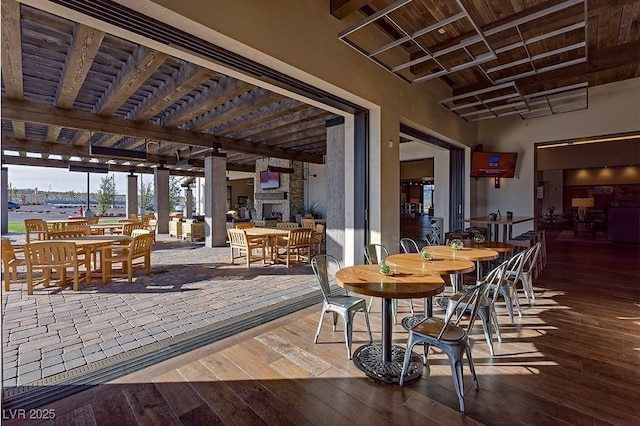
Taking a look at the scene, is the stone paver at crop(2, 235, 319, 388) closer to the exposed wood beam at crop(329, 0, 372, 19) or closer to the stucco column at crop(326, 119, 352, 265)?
the stucco column at crop(326, 119, 352, 265)

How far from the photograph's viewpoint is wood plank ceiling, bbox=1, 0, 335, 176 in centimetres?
371

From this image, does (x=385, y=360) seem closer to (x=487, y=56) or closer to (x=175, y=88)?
(x=487, y=56)

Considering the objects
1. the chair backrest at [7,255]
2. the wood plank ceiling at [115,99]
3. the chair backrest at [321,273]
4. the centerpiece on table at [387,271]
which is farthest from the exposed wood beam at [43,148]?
the centerpiece on table at [387,271]

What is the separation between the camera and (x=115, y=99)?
17.0 ft

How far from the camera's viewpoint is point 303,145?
32.2ft

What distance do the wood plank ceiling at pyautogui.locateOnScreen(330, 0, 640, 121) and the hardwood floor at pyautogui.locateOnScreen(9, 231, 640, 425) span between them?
3162 millimetres

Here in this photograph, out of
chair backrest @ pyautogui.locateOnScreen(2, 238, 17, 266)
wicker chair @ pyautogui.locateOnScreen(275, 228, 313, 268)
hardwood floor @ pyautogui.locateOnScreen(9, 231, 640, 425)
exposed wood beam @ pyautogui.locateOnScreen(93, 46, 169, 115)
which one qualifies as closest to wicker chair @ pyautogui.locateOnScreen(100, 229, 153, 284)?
chair backrest @ pyautogui.locateOnScreen(2, 238, 17, 266)

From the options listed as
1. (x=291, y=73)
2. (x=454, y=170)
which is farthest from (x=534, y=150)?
(x=291, y=73)

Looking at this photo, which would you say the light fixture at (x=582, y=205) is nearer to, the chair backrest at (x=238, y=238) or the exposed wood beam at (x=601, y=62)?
the exposed wood beam at (x=601, y=62)

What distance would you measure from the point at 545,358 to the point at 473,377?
34.8 inches

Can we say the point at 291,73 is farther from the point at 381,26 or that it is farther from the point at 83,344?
the point at 83,344

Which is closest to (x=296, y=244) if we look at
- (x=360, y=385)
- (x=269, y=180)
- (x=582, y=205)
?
(x=360, y=385)

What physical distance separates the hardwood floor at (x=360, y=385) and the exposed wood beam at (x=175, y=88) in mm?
3424

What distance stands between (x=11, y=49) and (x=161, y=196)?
8771mm
